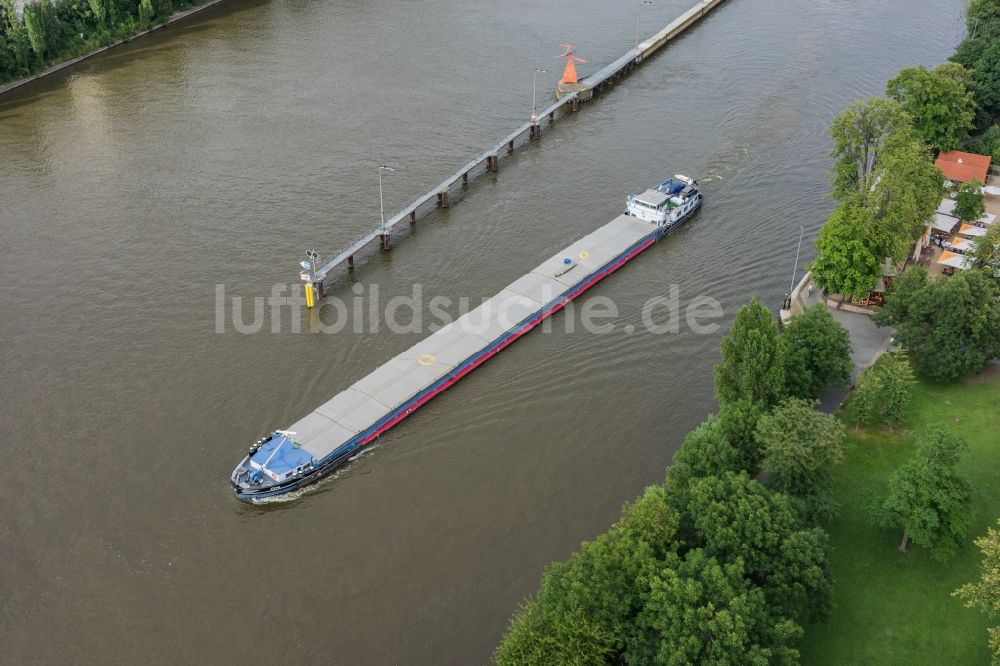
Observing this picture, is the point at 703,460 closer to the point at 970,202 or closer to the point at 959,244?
the point at 959,244

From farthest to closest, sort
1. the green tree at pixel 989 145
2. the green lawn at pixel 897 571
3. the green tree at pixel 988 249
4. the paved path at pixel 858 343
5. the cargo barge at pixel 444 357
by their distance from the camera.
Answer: the green tree at pixel 989 145 < the green tree at pixel 988 249 < the paved path at pixel 858 343 < the cargo barge at pixel 444 357 < the green lawn at pixel 897 571

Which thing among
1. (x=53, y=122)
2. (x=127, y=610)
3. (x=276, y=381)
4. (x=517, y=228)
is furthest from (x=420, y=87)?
(x=127, y=610)

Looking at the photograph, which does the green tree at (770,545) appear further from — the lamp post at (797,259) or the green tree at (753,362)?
the lamp post at (797,259)

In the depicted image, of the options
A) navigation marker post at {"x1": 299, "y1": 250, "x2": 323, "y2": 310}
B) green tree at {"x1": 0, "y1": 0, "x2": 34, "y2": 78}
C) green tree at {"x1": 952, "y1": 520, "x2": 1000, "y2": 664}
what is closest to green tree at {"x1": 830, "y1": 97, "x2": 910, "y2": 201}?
green tree at {"x1": 952, "y1": 520, "x2": 1000, "y2": 664}

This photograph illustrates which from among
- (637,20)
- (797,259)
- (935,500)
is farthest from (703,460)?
(637,20)

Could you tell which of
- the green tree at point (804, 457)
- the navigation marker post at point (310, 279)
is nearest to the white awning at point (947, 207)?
the green tree at point (804, 457)

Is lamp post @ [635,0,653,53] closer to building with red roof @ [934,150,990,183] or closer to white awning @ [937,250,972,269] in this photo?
building with red roof @ [934,150,990,183]
